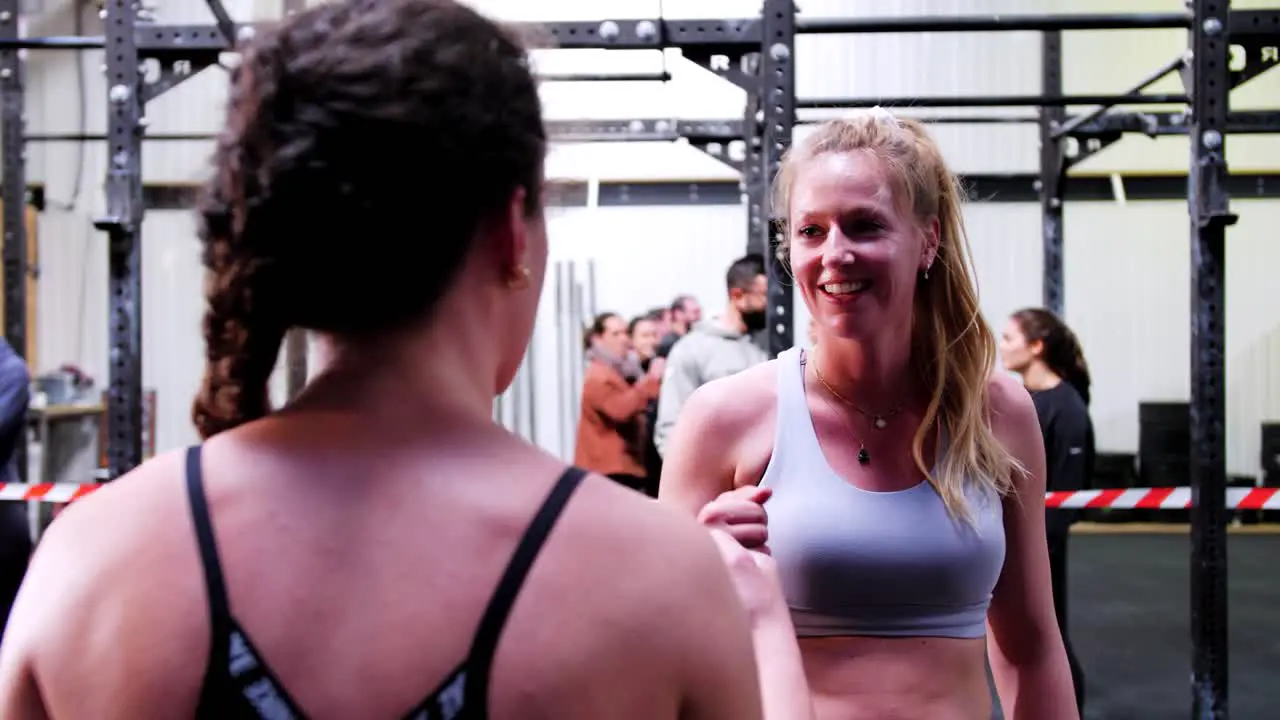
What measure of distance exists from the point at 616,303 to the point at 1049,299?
404cm

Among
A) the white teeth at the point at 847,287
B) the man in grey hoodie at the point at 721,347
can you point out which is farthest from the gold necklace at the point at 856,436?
the man in grey hoodie at the point at 721,347

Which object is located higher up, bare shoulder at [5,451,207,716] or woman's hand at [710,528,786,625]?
bare shoulder at [5,451,207,716]

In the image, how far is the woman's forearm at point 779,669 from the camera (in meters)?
0.85

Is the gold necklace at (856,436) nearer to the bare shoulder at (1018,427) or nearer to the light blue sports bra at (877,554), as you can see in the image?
the light blue sports bra at (877,554)

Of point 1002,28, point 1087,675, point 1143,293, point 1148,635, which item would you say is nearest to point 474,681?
point 1002,28

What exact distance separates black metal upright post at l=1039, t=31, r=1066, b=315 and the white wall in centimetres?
286

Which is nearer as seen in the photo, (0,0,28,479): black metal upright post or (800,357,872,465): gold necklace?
(800,357,872,465): gold necklace

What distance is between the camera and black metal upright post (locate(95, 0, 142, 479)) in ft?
10.4

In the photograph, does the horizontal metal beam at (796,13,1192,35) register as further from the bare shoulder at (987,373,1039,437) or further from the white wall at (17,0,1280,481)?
the white wall at (17,0,1280,481)

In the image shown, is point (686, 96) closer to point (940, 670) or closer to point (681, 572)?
point (940, 670)

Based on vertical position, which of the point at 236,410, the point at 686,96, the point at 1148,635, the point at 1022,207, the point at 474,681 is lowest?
the point at 1148,635

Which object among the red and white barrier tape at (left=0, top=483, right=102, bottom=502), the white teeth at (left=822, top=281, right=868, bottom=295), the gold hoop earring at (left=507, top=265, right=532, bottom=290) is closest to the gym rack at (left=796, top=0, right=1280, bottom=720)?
the white teeth at (left=822, top=281, right=868, bottom=295)

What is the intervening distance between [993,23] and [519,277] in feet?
9.86

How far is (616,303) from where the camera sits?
29.2ft
